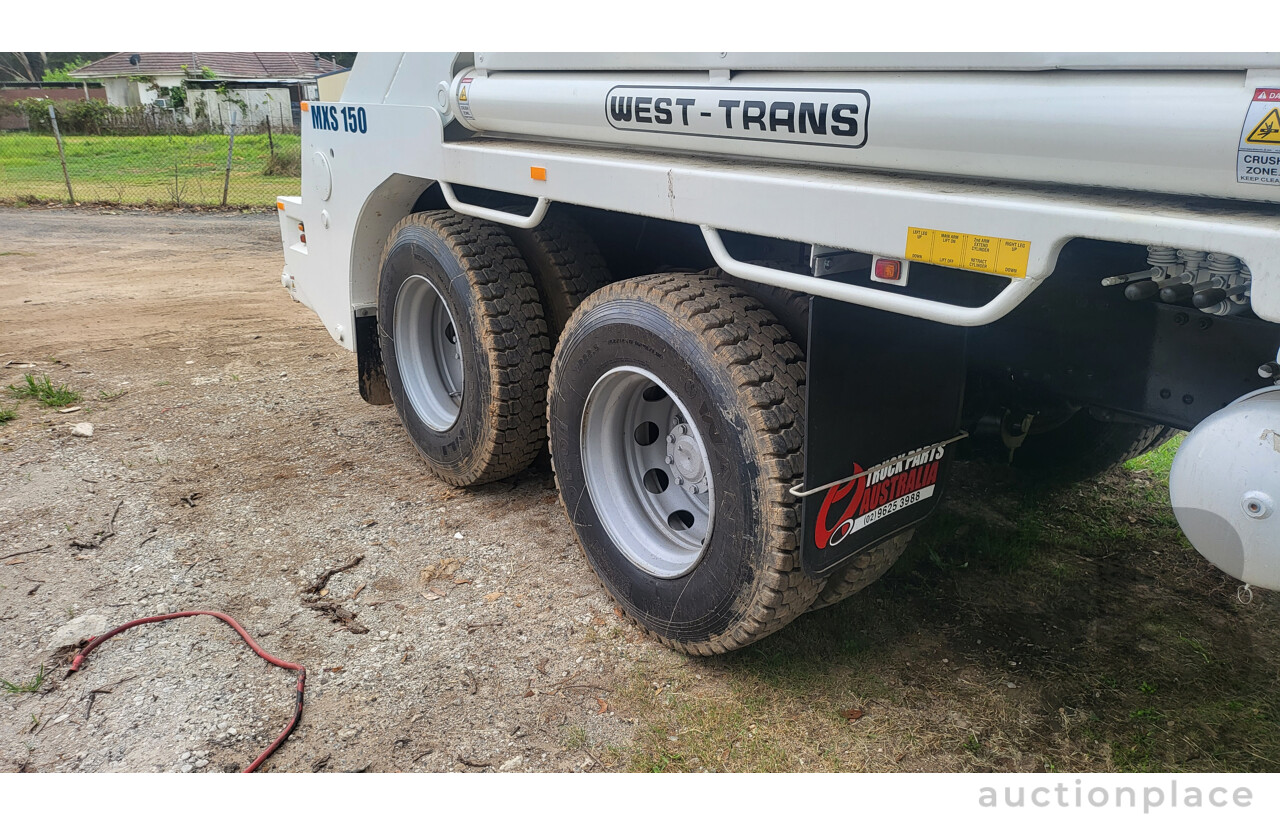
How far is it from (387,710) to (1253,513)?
2.24 meters

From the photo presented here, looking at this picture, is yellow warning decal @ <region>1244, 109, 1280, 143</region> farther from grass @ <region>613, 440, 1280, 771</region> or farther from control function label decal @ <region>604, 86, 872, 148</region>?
grass @ <region>613, 440, 1280, 771</region>

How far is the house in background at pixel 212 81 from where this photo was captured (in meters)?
31.3

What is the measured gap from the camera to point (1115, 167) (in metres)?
1.68

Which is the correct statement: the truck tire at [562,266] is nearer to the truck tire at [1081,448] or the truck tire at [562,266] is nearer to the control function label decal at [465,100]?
the control function label decal at [465,100]

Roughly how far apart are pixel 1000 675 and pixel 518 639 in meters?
1.51

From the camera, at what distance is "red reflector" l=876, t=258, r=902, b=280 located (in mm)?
2032

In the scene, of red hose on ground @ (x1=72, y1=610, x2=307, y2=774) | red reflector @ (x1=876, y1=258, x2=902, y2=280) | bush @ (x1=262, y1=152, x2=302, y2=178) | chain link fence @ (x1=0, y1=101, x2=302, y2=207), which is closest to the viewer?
red reflector @ (x1=876, y1=258, x2=902, y2=280)

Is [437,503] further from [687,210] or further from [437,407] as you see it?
[687,210]

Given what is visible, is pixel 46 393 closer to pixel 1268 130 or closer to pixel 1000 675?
pixel 1000 675

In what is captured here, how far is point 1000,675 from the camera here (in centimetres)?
271

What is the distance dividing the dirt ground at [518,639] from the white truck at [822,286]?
28 centimetres

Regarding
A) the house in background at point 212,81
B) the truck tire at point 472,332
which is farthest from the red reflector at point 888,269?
the house in background at point 212,81

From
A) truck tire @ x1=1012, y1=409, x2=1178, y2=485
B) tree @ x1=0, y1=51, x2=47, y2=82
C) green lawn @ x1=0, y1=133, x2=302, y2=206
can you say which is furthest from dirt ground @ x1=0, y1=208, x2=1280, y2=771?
tree @ x1=0, y1=51, x2=47, y2=82

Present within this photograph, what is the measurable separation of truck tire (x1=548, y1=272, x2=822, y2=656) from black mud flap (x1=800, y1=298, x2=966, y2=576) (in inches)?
3.3
